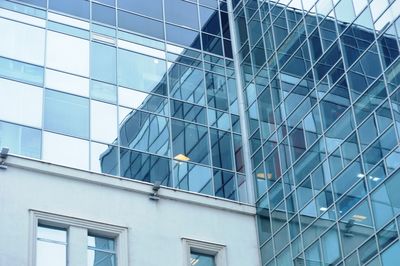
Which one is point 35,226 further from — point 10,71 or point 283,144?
point 283,144

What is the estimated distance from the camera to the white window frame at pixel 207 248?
101ft

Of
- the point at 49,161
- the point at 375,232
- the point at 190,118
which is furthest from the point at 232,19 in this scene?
the point at 375,232

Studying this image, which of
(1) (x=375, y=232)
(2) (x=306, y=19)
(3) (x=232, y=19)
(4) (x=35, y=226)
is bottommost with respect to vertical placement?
(1) (x=375, y=232)

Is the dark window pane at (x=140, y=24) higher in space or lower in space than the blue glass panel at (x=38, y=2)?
higher

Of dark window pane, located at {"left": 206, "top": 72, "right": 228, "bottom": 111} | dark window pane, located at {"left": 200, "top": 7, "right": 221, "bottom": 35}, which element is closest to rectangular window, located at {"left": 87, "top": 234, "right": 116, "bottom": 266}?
dark window pane, located at {"left": 206, "top": 72, "right": 228, "bottom": 111}

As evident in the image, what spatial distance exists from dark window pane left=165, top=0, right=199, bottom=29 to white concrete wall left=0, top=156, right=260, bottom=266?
807 cm

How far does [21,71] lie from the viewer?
102 feet

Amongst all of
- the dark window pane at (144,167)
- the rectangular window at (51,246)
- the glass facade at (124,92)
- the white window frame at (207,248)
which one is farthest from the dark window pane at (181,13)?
the rectangular window at (51,246)

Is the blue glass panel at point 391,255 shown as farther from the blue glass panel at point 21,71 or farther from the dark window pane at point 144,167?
the blue glass panel at point 21,71

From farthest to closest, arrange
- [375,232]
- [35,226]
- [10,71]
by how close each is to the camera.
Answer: [10,71], [35,226], [375,232]

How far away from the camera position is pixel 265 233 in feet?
105

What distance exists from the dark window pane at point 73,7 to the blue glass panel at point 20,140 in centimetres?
570

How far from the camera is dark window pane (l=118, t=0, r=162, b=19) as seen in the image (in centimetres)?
3541

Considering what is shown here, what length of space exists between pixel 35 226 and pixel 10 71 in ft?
19.2
